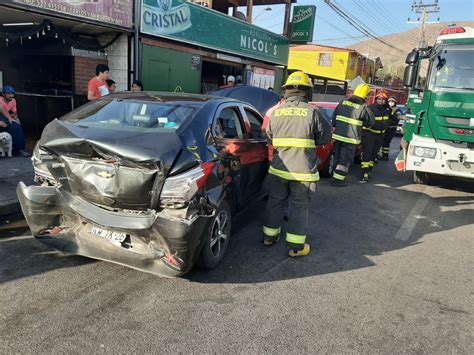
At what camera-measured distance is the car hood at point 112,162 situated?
3.06 metres

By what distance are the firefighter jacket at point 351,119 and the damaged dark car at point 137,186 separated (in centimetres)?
409

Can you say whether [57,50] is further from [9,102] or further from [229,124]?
[229,124]

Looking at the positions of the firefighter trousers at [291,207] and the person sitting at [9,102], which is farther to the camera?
the person sitting at [9,102]

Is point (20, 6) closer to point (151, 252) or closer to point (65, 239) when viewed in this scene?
point (65, 239)

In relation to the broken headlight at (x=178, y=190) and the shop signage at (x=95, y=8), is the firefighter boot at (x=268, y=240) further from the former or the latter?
the shop signage at (x=95, y=8)

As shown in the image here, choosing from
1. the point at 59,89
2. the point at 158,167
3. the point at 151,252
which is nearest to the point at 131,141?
the point at 158,167

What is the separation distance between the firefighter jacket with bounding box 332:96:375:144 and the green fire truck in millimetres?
971

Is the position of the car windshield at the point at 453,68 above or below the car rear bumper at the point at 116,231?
above

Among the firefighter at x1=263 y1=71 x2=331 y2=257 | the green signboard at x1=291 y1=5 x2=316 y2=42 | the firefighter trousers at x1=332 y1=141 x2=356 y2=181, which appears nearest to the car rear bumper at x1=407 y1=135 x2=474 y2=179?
the firefighter trousers at x1=332 y1=141 x2=356 y2=181

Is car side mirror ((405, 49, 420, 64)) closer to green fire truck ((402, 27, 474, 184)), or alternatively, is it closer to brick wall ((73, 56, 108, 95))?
green fire truck ((402, 27, 474, 184))

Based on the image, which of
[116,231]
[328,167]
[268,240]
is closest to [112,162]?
[116,231]

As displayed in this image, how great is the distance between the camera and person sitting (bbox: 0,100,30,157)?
707 centimetres

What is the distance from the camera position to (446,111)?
23.1 ft

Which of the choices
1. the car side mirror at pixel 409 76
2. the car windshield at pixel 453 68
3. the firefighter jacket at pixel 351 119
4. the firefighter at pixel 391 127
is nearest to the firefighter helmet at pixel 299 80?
the firefighter jacket at pixel 351 119
